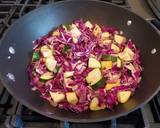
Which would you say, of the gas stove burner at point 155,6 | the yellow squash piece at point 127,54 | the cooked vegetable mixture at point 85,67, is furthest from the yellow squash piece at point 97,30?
the gas stove burner at point 155,6

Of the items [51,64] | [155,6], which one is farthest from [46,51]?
[155,6]

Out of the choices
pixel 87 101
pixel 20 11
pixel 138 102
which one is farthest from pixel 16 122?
pixel 20 11

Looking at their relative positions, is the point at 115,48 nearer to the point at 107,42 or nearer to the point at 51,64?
the point at 107,42

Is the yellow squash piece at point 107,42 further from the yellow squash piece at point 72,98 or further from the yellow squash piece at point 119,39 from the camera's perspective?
the yellow squash piece at point 72,98

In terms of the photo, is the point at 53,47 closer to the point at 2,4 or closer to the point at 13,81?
the point at 13,81

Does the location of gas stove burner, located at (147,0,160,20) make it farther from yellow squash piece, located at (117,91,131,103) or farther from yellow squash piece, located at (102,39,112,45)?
yellow squash piece, located at (117,91,131,103)
